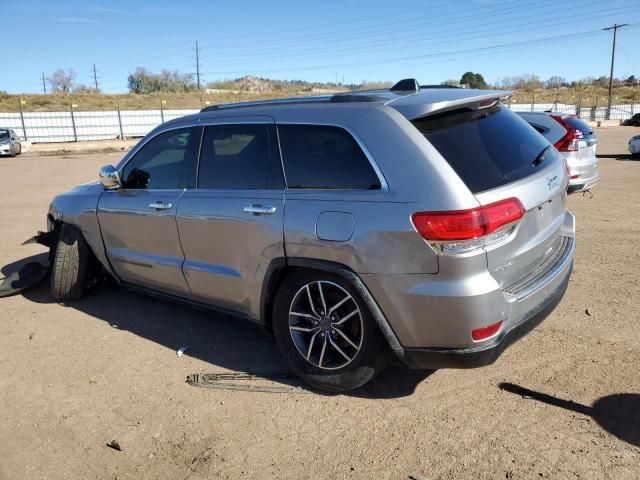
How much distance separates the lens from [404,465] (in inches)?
111

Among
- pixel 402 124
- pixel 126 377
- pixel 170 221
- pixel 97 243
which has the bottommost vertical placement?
pixel 126 377

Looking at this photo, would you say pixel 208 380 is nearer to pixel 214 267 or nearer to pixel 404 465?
pixel 214 267

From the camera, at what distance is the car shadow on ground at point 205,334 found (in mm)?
3713

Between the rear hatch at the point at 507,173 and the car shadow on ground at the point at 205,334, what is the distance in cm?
101

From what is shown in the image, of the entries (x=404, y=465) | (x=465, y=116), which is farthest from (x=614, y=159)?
(x=404, y=465)

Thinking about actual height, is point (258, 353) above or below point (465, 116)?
below

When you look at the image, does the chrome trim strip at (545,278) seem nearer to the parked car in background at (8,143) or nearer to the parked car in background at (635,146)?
the parked car in background at (635,146)

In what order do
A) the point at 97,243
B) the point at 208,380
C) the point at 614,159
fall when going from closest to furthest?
the point at 208,380 → the point at 97,243 → the point at 614,159

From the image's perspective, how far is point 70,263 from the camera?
5309mm

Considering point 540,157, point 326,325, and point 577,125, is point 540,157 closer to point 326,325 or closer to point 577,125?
point 326,325

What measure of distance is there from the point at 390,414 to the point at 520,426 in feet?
2.40

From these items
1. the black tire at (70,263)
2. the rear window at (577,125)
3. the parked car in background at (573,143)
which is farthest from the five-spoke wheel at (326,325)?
the rear window at (577,125)

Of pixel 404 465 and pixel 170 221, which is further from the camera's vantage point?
pixel 170 221

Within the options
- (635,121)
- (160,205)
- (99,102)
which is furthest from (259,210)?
(99,102)
